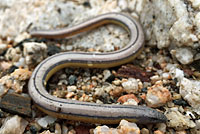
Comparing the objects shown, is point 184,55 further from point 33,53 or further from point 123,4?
point 33,53

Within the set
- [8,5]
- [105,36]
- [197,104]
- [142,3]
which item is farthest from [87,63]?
[8,5]

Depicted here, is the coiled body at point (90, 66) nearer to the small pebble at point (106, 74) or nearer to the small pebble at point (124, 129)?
the small pebble at point (106, 74)

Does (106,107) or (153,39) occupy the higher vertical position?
(153,39)

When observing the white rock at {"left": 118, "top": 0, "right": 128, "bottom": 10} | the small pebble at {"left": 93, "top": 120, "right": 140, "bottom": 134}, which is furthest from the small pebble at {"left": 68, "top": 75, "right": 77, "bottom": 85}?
the white rock at {"left": 118, "top": 0, "right": 128, "bottom": 10}

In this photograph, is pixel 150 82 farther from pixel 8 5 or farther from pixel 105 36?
pixel 8 5

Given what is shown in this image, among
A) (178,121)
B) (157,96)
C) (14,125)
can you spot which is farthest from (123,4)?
(14,125)
